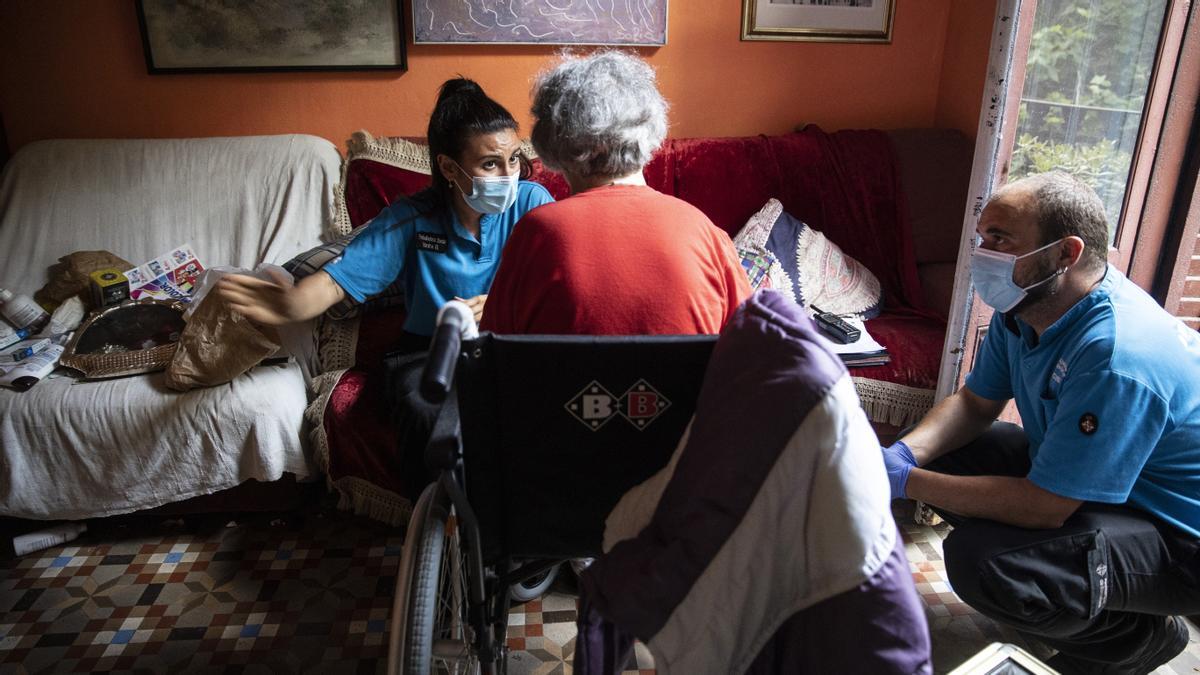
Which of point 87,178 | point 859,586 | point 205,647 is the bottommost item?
point 205,647

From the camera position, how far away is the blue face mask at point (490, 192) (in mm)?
1779

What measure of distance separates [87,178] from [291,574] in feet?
4.64

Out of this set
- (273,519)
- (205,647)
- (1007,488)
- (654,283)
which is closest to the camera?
(654,283)

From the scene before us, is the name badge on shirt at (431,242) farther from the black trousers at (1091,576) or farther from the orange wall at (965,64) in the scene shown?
the orange wall at (965,64)

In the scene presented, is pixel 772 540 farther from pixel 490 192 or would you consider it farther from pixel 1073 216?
pixel 490 192

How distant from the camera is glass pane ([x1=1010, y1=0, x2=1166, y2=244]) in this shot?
1958 mm

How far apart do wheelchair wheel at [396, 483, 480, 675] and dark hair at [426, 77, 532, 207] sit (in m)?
0.93

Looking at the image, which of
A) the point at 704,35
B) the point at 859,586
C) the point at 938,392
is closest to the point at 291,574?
the point at 859,586

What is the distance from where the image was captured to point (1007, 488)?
1.39 meters

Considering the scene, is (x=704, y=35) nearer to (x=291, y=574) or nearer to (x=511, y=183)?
(x=511, y=183)

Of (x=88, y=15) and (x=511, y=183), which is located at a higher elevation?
(x=88, y=15)

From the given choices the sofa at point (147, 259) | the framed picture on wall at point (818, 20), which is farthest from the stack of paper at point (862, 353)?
the sofa at point (147, 259)

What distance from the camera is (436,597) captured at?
1.10 meters

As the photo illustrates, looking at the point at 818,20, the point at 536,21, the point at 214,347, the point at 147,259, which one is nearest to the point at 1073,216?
the point at 818,20
